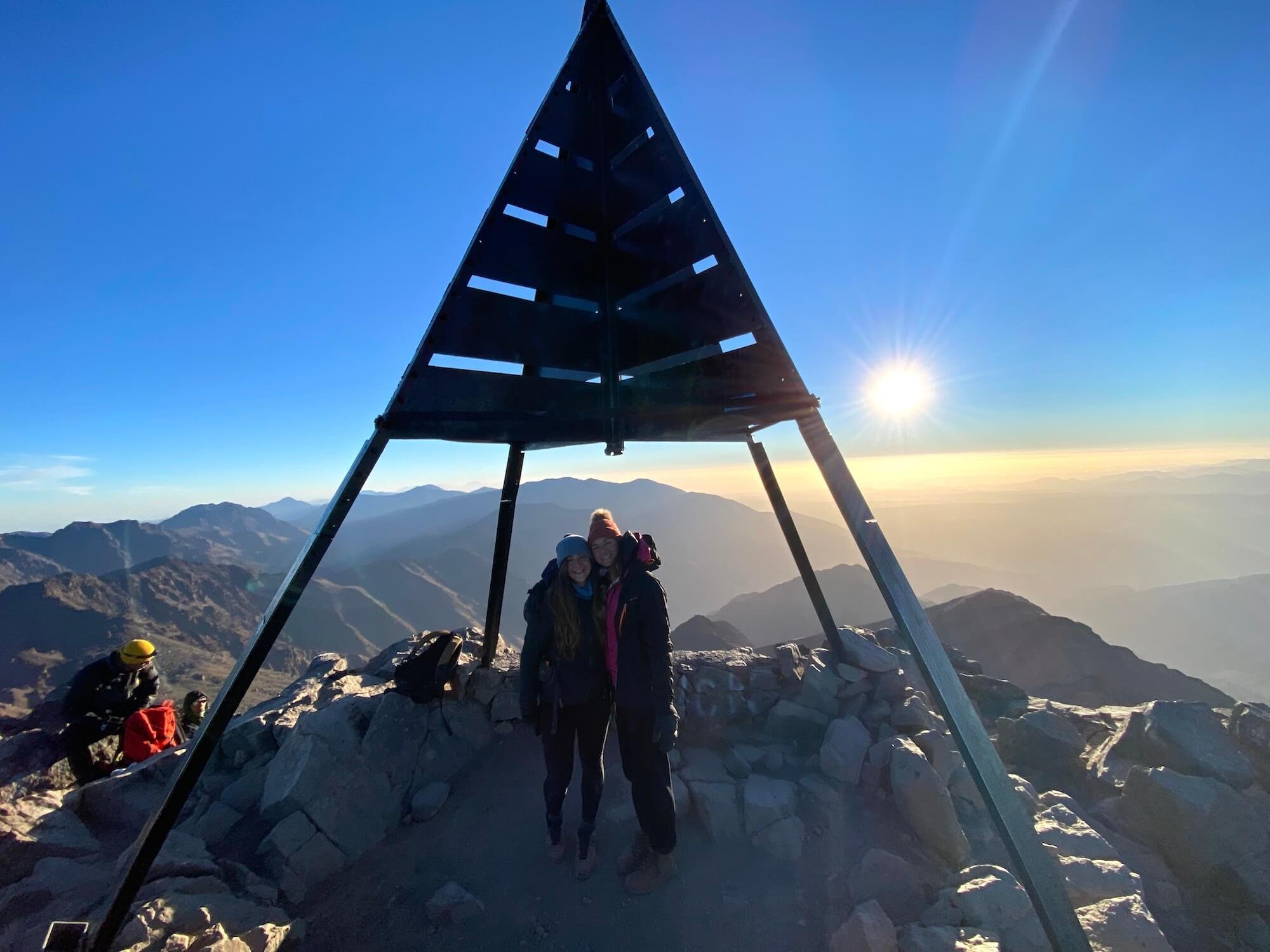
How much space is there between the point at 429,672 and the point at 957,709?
5522 mm

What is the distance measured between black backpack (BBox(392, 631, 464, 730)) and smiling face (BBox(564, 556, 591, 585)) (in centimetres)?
305

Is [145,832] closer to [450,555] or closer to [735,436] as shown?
[735,436]

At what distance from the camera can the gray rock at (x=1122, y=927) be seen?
10.6 ft

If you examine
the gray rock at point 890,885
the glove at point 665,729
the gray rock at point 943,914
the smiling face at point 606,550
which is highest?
the smiling face at point 606,550

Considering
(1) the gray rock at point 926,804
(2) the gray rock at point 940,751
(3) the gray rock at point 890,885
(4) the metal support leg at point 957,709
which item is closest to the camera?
(4) the metal support leg at point 957,709

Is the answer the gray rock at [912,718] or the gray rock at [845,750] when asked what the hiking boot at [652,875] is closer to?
the gray rock at [845,750]

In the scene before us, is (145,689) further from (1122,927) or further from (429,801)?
(1122,927)

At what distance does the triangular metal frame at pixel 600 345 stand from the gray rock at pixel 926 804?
7.14 ft

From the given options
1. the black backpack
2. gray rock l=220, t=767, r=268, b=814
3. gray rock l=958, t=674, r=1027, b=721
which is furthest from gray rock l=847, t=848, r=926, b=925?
gray rock l=220, t=767, r=268, b=814

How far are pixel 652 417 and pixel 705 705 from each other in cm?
379

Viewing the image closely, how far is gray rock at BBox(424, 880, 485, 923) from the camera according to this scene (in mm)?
3994

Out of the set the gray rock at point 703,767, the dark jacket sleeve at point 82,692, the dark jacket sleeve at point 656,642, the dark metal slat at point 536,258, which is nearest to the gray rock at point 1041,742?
the gray rock at point 703,767

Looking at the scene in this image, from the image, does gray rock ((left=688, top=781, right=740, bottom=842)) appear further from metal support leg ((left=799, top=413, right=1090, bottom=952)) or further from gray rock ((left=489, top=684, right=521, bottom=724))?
metal support leg ((left=799, top=413, right=1090, bottom=952))

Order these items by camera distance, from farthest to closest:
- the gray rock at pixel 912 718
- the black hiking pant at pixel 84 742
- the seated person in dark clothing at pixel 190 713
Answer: the seated person in dark clothing at pixel 190 713 → the black hiking pant at pixel 84 742 → the gray rock at pixel 912 718
